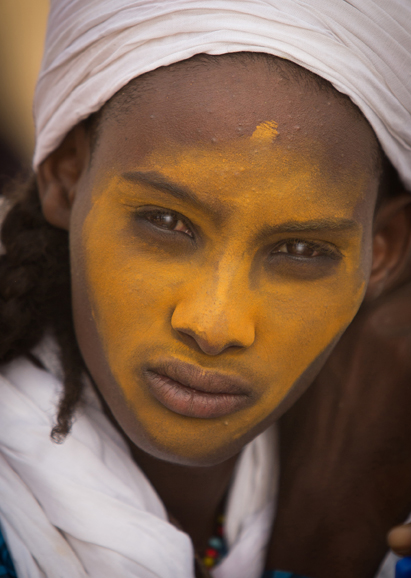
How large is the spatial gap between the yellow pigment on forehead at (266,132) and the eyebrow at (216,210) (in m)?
0.17

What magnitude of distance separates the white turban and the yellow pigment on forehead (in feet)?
0.51

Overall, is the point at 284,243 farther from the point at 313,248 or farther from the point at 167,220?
the point at 167,220

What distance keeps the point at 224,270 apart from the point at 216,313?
0.10m

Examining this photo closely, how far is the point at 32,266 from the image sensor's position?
5.01 ft

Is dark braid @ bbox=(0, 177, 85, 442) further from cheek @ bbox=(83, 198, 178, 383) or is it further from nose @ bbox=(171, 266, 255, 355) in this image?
nose @ bbox=(171, 266, 255, 355)

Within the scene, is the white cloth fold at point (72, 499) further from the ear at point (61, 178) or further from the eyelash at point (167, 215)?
the eyelash at point (167, 215)

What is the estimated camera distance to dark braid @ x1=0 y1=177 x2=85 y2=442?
57.1 inches

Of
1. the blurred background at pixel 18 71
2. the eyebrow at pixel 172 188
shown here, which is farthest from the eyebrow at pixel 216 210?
the blurred background at pixel 18 71

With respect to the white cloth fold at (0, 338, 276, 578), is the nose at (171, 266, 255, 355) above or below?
above

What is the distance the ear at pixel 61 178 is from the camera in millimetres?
1447

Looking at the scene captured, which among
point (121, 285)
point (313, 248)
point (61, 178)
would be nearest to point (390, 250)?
point (313, 248)

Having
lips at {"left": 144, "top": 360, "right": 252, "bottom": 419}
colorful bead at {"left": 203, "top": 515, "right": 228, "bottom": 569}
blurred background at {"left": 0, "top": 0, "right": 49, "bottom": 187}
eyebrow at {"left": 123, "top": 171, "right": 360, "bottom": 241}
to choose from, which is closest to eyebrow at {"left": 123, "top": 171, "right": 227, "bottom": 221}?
eyebrow at {"left": 123, "top": 171, "right": 360, "bottom": 241}

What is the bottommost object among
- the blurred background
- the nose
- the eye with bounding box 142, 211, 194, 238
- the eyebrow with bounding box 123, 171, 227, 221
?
the nose

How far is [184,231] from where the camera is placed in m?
1.24
